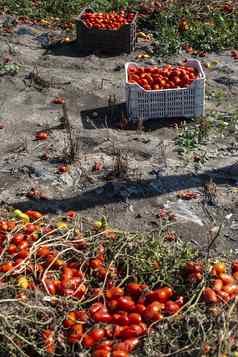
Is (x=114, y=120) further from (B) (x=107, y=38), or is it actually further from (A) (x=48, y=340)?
(A) (x=48, y=340)

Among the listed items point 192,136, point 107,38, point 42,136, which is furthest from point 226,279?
point 107,38

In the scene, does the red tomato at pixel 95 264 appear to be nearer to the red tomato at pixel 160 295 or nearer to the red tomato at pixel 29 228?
the red tomato at pixel 160 295

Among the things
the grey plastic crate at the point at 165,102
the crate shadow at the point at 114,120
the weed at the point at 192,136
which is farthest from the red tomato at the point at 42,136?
the weed at the point at 192,136

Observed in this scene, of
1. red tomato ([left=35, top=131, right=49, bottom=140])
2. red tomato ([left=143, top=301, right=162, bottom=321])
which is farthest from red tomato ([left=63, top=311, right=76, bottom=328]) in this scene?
red tomato ([left=35, top=131, right=49, bottom=140])

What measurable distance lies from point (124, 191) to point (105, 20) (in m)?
4.17

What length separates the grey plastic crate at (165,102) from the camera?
22.3 feet

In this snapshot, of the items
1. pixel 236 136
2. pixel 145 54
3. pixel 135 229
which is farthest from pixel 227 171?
pixel 145 54

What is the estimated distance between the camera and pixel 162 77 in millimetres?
7023

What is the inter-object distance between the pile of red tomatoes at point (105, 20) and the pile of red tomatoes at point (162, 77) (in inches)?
76.1

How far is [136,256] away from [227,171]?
2.12 meters

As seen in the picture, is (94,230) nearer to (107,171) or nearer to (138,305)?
(138,305)

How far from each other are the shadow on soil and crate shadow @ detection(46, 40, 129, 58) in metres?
3.65

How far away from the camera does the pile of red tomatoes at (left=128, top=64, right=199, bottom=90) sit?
691cm

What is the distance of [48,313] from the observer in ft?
12.1
